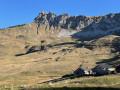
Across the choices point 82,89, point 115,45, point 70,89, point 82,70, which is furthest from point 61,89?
point 115,45

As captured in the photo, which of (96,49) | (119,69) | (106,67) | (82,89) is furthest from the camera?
(96,49)

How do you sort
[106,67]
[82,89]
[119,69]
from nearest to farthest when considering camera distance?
[82,89], [119,69], [106,67]

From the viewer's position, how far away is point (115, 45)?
652 ft

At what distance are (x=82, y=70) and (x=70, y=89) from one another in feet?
172

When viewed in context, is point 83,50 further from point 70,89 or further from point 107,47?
point 70,89

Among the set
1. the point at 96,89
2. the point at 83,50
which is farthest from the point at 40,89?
the point at 83,50

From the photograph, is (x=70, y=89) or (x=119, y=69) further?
(x=119, y=69)

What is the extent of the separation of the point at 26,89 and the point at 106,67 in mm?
56166

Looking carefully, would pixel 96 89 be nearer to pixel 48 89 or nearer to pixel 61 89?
pixel 61 89

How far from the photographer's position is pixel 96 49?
647ft

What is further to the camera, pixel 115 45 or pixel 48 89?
pixel 115 45

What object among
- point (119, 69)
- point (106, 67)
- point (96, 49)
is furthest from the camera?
point (96, 49)

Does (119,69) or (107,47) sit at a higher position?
(107,47)

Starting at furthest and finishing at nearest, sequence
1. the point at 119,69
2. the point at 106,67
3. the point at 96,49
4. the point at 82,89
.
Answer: the point at 96,49 < the point at 106,67 < the point at 119,69 < the point at 82,89
